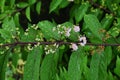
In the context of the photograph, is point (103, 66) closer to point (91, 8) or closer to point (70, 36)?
point (70, 36)

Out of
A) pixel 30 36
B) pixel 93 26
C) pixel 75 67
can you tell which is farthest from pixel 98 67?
pixel 30 36

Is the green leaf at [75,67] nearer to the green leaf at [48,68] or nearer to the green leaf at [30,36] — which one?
the green leaf at [48,68]

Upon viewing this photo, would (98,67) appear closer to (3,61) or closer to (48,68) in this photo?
(48,68)

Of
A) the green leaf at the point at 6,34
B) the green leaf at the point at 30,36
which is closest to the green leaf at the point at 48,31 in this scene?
the green leaf at the point at 30,36

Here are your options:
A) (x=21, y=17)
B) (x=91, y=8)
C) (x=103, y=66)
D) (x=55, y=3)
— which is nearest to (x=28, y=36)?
(x=103, y=66)

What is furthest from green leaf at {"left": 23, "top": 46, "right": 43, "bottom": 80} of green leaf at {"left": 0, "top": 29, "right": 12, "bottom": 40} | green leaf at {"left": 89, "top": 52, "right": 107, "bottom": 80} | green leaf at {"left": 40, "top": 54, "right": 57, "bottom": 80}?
green leaf at {"left": 89, "top": 52, "right": 107, "bottom": 80}

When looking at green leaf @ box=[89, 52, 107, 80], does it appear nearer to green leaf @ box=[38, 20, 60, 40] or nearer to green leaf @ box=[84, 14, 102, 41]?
green leaf @ box=[84, 14, 102, 41]
